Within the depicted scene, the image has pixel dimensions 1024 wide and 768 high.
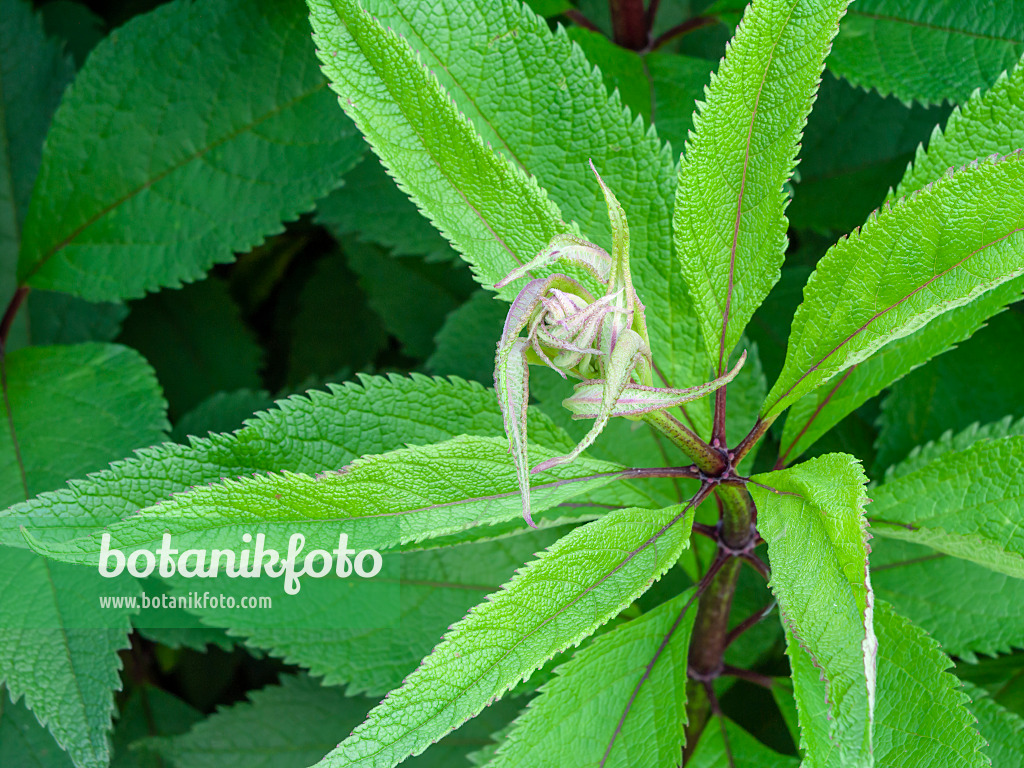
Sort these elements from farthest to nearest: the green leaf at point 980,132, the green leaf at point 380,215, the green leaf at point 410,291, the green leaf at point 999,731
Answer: the green leaf at point 410,291
the green leaf at point 380,215
the green leaf at point 999,731
the green leaf at point 980,132

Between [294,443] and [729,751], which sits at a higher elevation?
[294,443]

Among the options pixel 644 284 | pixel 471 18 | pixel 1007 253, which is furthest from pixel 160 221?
pixel 1007 253

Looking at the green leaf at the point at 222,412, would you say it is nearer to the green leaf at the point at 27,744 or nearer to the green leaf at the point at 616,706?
the green leaf at the point at 27,744

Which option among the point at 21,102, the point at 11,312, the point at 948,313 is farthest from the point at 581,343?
the point at 21,102

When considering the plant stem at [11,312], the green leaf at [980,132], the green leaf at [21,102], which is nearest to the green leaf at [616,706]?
the green leaf at [980,132]

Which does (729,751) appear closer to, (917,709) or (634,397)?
(917,709)

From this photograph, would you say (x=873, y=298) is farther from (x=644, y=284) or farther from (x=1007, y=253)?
(x=644, y=284)

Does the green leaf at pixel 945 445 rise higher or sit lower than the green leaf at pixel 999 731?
higher
